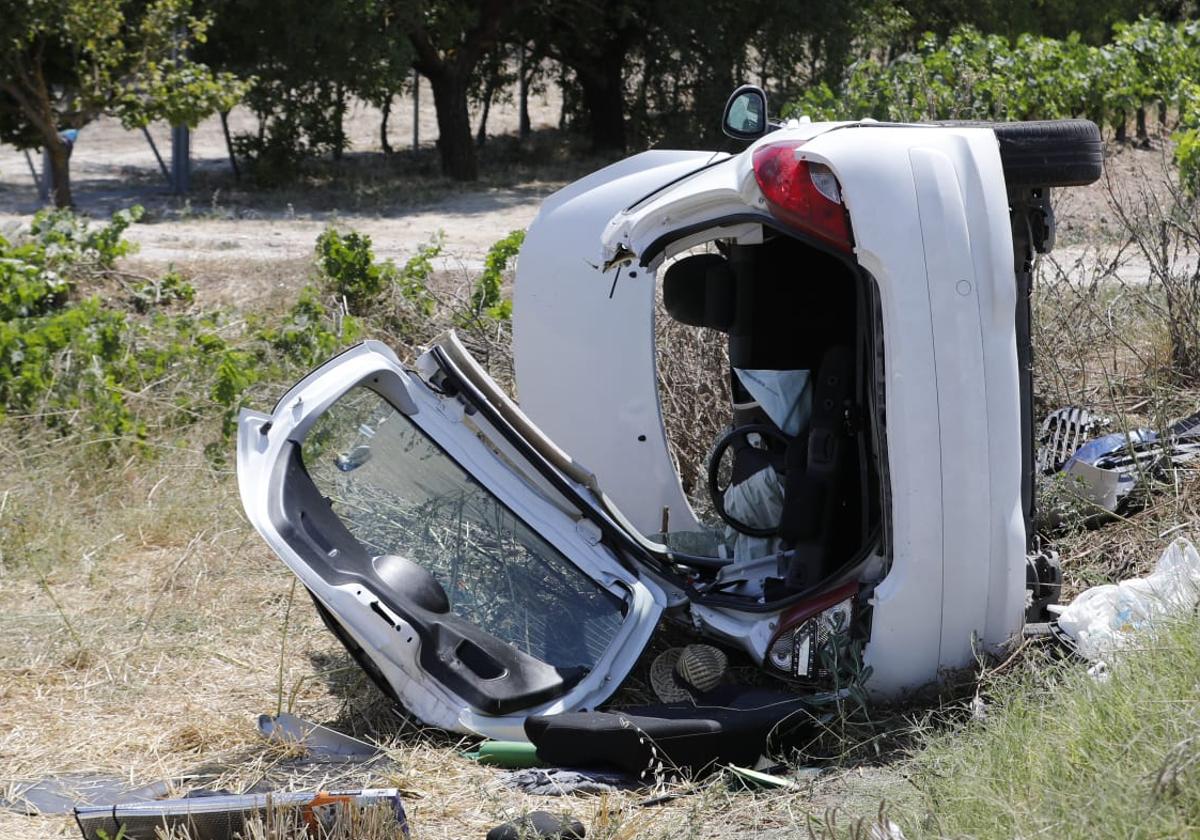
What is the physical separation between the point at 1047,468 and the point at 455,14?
56.5ft

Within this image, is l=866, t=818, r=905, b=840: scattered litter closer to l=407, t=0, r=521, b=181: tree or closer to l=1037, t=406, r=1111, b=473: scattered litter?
l=1037, t=406, r=1111, b=473: scattered litter

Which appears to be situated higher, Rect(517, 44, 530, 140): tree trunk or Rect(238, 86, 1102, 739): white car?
Rect(517, 44, 530, 140): tree trunk

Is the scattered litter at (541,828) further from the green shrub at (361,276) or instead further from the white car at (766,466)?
the green shrub at (361,276)

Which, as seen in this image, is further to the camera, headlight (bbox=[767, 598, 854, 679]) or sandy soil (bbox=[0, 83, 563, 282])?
sandy soil (bbox=[0, 83, 563, 282])

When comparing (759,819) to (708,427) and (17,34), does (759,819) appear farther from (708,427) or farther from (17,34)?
(17,34)

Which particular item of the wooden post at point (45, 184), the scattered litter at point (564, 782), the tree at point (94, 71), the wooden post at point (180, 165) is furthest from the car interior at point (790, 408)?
the wooden post at point (180, 165)

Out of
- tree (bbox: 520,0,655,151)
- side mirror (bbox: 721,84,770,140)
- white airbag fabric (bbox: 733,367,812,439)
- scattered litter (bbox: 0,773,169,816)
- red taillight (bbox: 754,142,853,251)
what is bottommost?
scattered litter (bbox: 0,773,169,816)

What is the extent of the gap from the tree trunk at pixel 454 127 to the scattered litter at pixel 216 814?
1919 centimetres

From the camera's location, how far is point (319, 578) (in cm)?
378

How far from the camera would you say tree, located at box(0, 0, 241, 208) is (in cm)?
1510

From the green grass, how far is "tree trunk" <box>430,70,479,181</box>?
19.3m

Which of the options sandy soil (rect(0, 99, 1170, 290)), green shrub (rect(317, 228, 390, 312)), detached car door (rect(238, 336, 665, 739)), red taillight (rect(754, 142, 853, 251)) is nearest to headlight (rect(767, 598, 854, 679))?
detached car door (rect(238, 336, 665, 739))

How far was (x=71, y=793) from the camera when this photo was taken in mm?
3855

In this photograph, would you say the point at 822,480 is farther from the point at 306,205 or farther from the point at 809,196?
the point at 306,205
